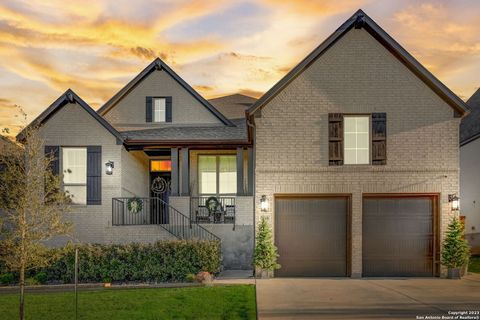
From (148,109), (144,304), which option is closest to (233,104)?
(148,109)

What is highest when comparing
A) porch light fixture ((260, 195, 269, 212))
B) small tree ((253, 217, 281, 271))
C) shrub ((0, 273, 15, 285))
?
porch light fixture ((260, 195, 269, 212))

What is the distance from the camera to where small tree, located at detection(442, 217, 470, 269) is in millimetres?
15039

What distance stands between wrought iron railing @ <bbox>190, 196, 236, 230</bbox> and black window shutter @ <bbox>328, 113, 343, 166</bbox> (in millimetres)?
4319

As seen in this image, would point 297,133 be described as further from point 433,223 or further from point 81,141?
point 81,141

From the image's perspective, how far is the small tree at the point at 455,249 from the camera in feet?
49.3

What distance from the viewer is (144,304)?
10969 millimetres

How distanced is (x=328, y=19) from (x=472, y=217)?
12612 mm

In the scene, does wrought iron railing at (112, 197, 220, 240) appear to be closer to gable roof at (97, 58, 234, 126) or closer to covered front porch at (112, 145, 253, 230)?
covered front porch at (112, 145, 253, 230)

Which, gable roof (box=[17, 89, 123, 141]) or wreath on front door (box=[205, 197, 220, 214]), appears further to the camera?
wreath on front door (box=[205, 197, 220, 214])

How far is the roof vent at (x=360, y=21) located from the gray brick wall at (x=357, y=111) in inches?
8.1

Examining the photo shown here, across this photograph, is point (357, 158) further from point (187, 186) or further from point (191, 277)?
point (187, 186)

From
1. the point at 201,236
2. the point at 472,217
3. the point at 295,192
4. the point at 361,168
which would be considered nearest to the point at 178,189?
the point at 201,236

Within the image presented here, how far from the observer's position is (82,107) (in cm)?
1844

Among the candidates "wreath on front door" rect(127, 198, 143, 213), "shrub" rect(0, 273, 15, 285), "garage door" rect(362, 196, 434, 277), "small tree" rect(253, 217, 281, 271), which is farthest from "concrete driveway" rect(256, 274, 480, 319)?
"shrub" rect(0, 273, 15, 285)
